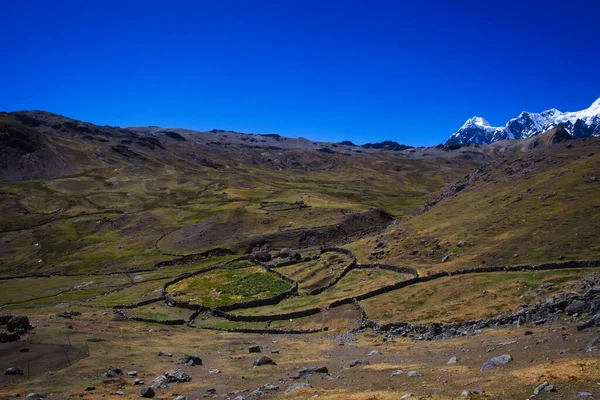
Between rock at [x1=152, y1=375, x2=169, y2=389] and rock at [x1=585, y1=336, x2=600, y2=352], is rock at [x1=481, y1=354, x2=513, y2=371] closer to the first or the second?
rock at [x1=585, y1=336, x2=600, y2=352]

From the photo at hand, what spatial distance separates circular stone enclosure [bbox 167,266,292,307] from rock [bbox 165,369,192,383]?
3649 centimetres

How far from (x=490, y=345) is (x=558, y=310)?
25.7 feet

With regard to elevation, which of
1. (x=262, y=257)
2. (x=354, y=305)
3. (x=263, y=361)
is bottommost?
(x=354, y=305)

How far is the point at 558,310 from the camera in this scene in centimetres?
3459

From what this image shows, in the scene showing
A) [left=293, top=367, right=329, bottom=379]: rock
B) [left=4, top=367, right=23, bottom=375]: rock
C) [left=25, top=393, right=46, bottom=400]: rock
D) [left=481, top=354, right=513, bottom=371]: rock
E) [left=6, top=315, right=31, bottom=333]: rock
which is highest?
[left=6, top=315, right=31, bottom=333]: rock

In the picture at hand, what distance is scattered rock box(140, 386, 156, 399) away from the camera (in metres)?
26.1

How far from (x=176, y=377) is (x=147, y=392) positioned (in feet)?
13.6

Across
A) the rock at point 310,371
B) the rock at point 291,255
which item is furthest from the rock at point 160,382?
the rock at point 291,255

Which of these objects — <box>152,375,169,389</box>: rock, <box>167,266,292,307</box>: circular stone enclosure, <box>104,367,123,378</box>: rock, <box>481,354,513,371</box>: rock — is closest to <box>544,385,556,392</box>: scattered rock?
<box>481,354,513,371</box>: rock

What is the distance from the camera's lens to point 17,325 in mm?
40938

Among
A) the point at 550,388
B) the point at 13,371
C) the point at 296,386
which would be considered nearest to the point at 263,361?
the point at 296,386

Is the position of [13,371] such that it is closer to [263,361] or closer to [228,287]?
[263,361]

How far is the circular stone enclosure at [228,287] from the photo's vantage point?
230 feet

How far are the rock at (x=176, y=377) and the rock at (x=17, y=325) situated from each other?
18.8m
